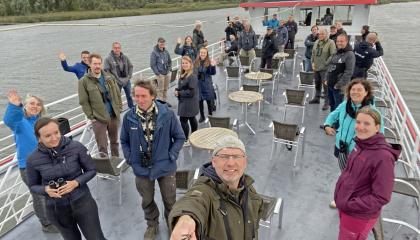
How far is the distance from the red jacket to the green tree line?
36.4 m

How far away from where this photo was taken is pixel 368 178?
2.29m

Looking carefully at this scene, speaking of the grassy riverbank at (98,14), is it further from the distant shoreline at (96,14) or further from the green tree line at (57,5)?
the green tree line at (57,5)

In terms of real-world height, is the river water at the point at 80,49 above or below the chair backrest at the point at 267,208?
below

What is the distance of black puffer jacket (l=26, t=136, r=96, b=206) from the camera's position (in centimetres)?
256

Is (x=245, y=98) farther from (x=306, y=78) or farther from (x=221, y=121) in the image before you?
(x=306, y=78)

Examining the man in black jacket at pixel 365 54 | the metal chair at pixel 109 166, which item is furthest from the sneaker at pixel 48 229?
the man in black jacket at pixel 365 54

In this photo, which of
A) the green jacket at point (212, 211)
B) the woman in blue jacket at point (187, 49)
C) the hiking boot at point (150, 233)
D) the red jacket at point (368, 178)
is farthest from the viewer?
the woman in blue jacket at point (187, 49)

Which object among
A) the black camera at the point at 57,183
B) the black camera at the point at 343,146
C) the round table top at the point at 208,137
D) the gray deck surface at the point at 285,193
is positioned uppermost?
the black camera at the point at 57,183

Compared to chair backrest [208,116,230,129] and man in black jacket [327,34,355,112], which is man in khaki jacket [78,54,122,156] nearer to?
chair backrest [208,116,230,129]

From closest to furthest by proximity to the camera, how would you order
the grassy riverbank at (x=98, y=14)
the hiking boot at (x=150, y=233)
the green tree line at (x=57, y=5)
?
the hiking boot at (x=150, y=233) < the grassy riverbank at (x=98, y=14) < the green tree line at (x=57, y=5)

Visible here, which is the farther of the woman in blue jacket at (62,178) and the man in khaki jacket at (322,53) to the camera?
the man in khaki jacket at (322,53)

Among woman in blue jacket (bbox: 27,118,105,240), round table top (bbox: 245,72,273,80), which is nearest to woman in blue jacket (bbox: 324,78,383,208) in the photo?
woman in blue jacket (bbox: 27,118,105,240)

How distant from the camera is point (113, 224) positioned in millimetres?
3781

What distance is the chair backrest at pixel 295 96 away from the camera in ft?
19.5
